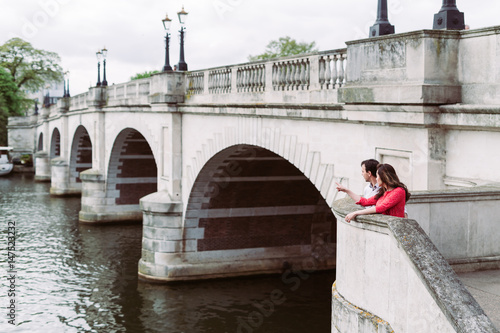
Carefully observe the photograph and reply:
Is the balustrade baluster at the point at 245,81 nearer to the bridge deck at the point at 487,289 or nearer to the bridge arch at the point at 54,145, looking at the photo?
the bridge deck at the point at 487,289

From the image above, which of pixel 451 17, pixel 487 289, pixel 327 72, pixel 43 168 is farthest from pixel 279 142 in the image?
pixel 43 168

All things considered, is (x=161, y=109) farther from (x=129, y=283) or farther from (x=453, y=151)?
(x=453, y=151)

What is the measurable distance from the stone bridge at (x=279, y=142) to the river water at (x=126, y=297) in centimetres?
112

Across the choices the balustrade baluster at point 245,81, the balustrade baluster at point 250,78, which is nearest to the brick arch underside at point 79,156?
the balustrade baluster at point 245,81

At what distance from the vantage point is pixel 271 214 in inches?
825

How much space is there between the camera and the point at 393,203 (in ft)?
21.5

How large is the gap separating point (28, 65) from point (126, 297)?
62.7 m

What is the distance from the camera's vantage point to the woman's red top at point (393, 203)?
6.56m

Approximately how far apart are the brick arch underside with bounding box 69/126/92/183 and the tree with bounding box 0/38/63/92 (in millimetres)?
34496

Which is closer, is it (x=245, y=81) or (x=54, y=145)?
(x=245, y=81)

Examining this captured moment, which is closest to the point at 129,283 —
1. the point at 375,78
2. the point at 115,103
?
the point at 115,103

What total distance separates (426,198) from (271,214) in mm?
13904

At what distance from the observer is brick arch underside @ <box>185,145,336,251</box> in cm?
1984

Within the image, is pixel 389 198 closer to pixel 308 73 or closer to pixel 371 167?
pixel 371 167
